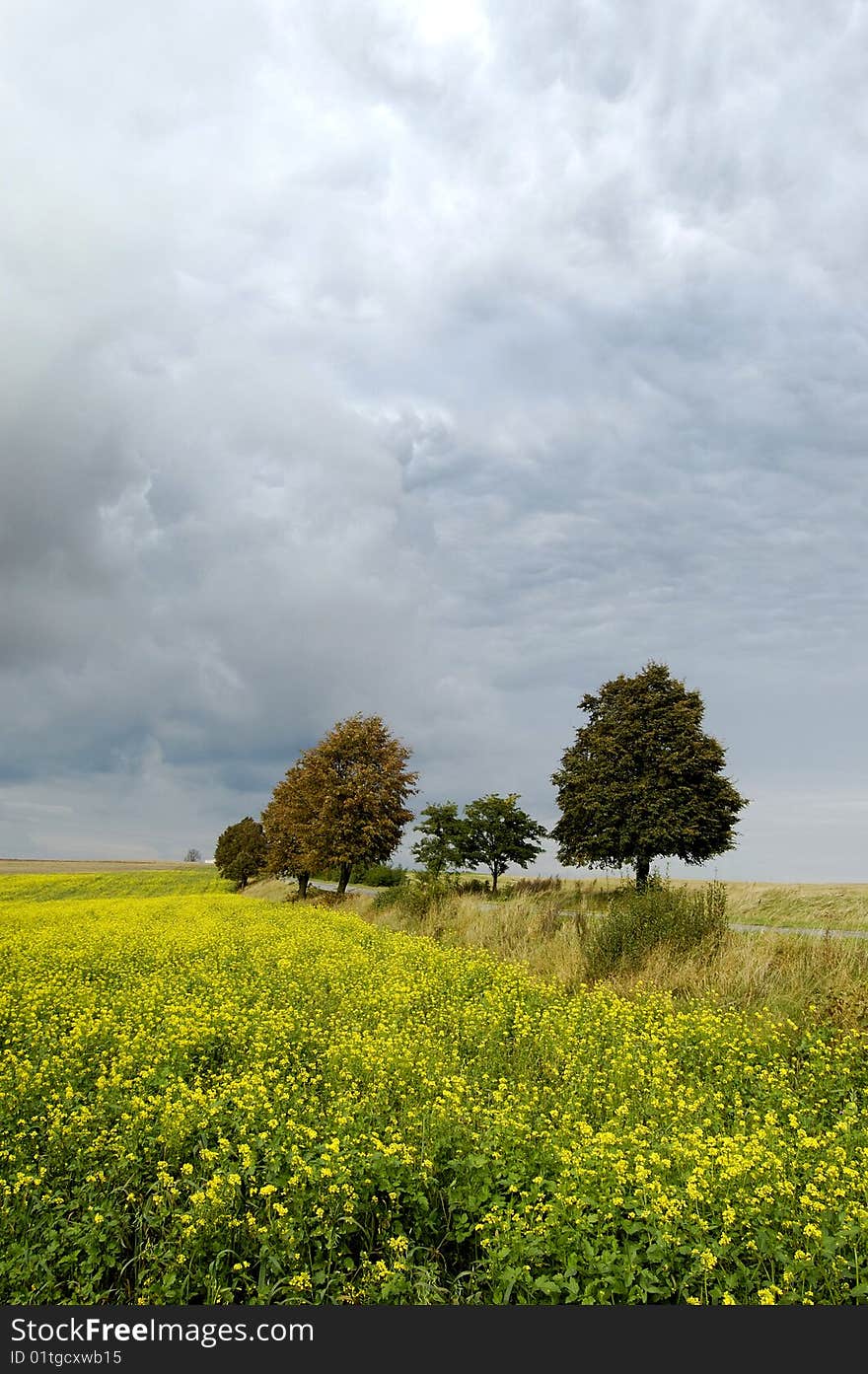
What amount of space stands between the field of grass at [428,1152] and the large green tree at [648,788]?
22.9 m

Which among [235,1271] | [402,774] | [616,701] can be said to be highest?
[616,701]

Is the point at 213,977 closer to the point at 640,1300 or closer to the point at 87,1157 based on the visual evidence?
the point at 87,1157

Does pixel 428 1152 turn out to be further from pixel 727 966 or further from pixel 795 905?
pixel 795 905

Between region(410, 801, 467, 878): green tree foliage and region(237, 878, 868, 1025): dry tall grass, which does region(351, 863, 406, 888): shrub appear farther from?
region(237, 878, 868, 1025): dry tall grass

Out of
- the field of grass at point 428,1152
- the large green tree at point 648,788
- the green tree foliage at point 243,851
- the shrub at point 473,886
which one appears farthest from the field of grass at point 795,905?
the green tree foliage at point 243,851

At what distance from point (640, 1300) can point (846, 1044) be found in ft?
22.2

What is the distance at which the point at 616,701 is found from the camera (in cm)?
3769

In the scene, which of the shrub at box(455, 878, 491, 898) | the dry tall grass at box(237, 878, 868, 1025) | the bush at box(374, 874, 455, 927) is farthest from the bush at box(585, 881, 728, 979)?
the shrub at box(455, 878, 491, 898)

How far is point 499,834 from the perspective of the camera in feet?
166

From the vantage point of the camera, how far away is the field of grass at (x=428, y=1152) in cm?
491

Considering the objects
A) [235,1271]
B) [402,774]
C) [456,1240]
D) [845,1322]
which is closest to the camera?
[845,1322]

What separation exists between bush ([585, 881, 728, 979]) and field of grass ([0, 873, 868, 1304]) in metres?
2.92

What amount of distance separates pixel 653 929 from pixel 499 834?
3529 cm

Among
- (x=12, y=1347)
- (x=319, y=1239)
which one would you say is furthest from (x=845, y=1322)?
(x=12, y=1347)
